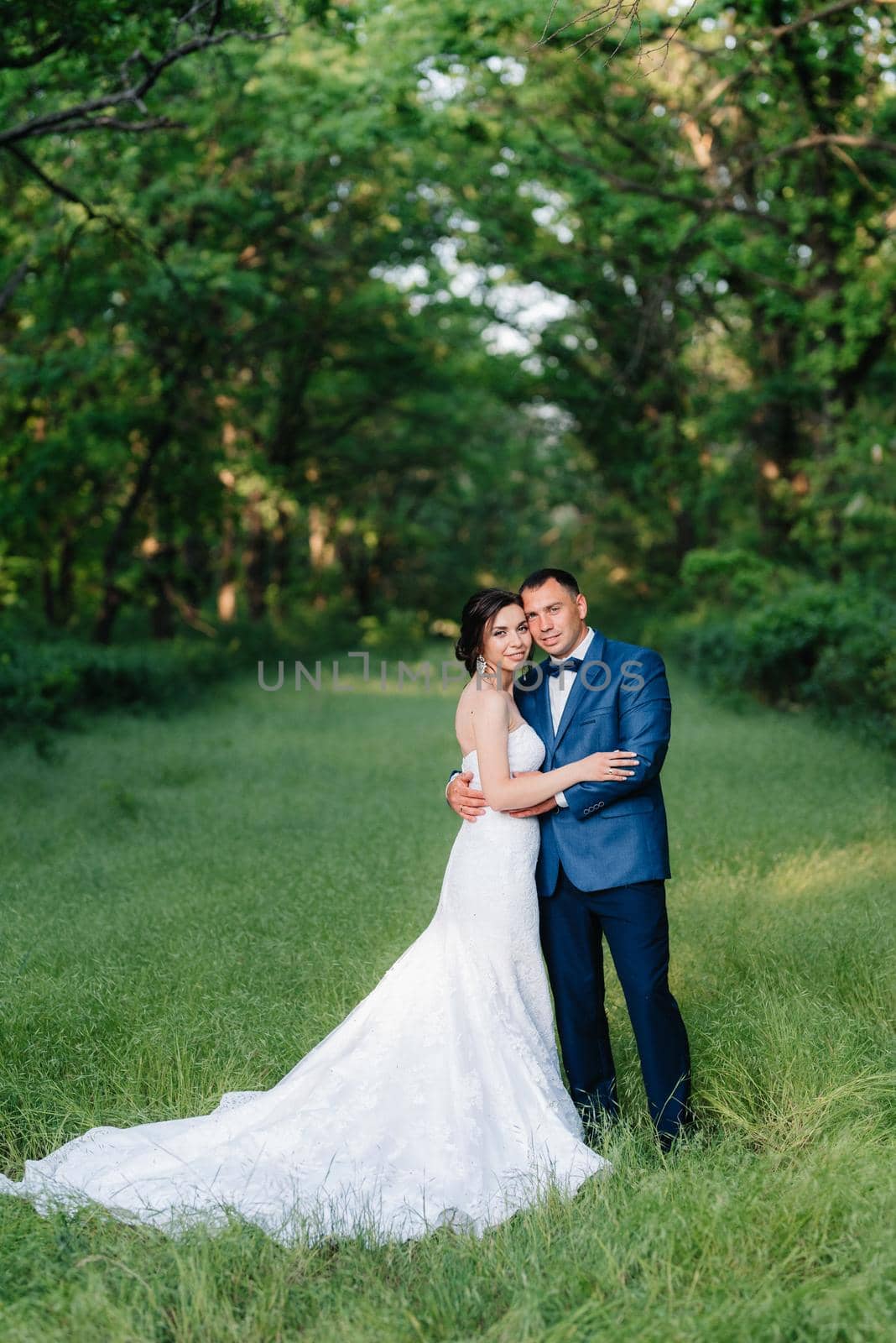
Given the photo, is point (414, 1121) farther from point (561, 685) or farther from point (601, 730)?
point (561, 685)

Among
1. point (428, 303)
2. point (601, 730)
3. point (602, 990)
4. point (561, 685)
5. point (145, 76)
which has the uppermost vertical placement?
point (428, 303)

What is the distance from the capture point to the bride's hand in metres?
4.12

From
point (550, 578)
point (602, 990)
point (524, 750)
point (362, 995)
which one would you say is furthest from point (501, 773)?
point (362, 995)

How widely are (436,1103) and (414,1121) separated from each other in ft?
0.33

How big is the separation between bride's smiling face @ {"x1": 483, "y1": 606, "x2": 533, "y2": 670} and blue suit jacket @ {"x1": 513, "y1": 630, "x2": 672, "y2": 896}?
0.25m

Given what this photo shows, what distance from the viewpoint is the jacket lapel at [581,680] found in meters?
4.32

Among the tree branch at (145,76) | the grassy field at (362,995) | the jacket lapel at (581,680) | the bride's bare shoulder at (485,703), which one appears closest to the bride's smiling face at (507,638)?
the bride's bare shoulder at (485,703)

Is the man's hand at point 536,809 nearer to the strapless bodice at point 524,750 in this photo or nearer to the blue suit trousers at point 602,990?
the strapless bodice at point 524,750

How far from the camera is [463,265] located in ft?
83.0

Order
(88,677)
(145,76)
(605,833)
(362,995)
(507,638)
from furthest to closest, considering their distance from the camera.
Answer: (88,677) → (145,76) → (362,995) → (507,638) → (605,833)

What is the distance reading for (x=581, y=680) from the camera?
14.3 ft

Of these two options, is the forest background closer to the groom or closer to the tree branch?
the tree branch

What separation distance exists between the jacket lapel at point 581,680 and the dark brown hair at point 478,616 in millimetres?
331

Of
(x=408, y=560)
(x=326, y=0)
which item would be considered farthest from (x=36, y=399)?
(x=408, y=560)
